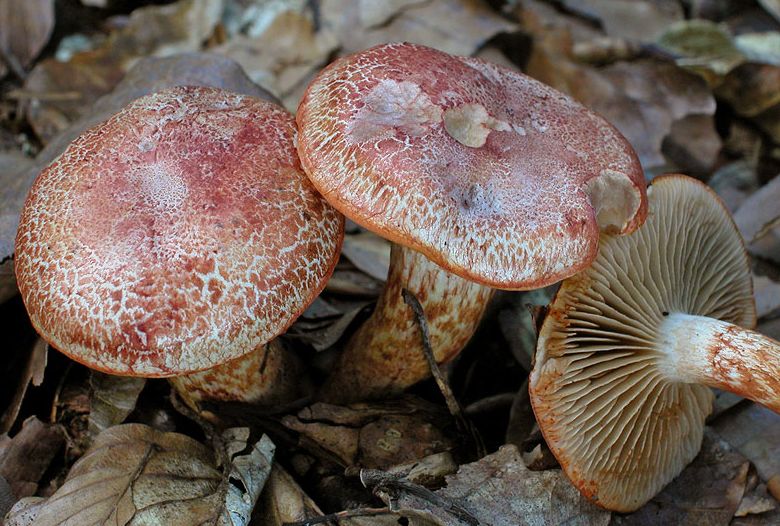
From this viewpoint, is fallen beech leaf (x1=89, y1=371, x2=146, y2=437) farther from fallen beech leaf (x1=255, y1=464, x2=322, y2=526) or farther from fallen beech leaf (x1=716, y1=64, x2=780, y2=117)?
fallen beech leaf (x1=716, y1=64, x2=780, y2=117)

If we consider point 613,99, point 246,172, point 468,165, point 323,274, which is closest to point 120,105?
point 246,172

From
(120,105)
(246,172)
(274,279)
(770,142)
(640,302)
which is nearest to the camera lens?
(274,279)

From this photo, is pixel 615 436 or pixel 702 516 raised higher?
pixel 615 436

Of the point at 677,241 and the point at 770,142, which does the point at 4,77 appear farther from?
the point at 770,142

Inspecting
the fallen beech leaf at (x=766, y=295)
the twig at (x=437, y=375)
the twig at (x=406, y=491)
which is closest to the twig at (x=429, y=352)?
the twig at (x=437, y=375)

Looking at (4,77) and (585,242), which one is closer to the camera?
(585,242)

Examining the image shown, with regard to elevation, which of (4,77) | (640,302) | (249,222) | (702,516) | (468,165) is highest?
(468,165)

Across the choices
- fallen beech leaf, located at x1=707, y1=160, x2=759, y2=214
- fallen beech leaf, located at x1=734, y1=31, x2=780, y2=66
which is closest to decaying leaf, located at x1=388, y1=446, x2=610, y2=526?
fallen beech leaf, located at x1=707, y1=160, x2=759, y2=214

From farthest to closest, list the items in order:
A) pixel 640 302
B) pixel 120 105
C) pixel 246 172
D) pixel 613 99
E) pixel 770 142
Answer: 1. pixel 770 142
2. pixel 613 99
3. pixel 120 105
4. pixel 640 302
5. pixel 246 172
